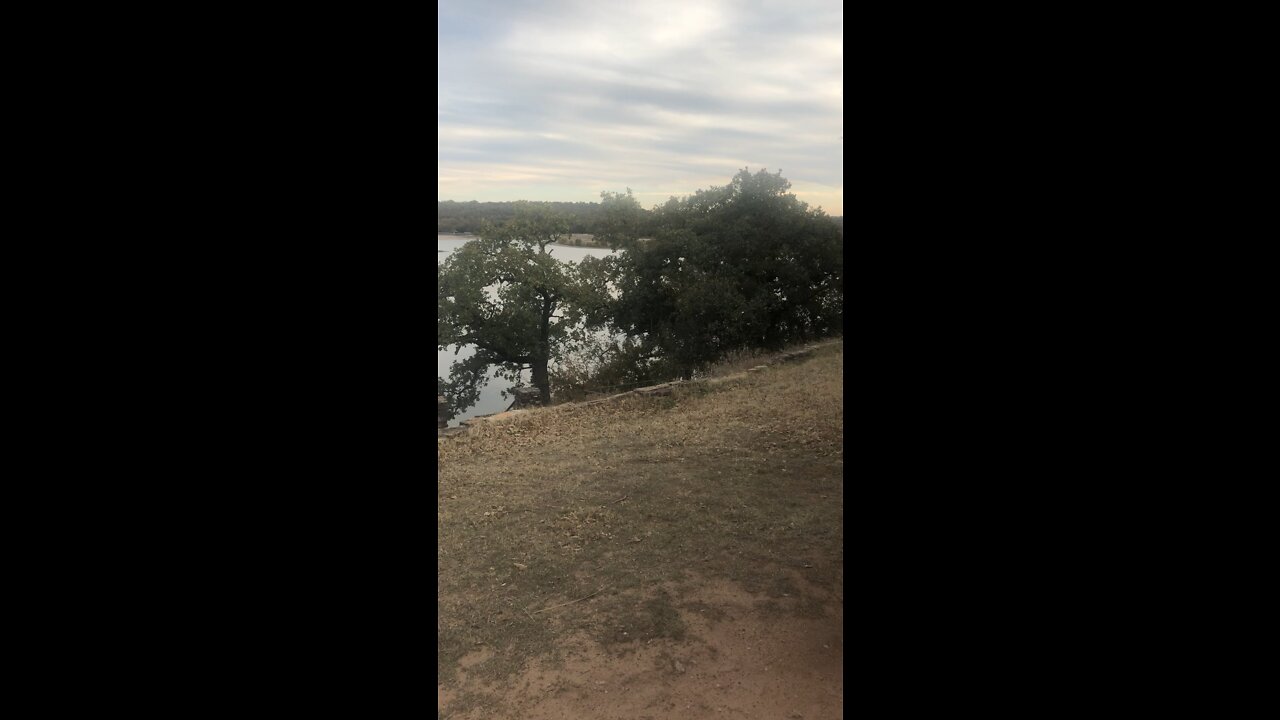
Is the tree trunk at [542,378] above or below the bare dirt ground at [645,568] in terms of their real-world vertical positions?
above

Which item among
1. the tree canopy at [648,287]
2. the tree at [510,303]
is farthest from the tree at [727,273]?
the tree at [510,303]

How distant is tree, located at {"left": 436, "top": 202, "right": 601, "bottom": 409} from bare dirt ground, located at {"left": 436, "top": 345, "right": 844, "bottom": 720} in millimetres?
2766

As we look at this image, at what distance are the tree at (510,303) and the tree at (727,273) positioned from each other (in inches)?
39.2

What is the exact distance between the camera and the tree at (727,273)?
39.2 ft

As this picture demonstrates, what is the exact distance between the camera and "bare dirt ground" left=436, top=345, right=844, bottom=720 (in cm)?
340

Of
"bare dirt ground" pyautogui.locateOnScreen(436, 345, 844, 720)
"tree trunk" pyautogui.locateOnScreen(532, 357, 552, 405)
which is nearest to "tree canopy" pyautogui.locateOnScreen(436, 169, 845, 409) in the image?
"tree trunk" pyautogui.locateOnScreen(532, 357, 552, 405)

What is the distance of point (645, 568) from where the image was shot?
190 inches

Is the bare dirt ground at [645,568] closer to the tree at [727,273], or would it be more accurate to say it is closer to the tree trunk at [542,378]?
the tree trunk at [542,378]

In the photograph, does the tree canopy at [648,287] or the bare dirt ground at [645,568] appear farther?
the tree canopy at [648,287]
